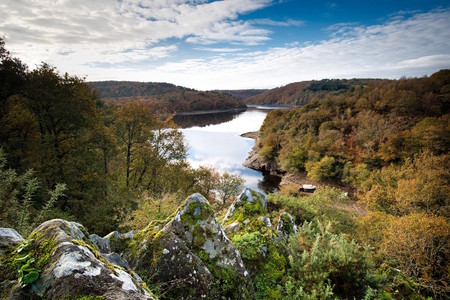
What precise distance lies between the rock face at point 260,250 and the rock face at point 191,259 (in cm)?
71

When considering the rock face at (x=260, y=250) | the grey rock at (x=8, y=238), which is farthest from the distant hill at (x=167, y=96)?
the grey rock at (x=8, y=238)

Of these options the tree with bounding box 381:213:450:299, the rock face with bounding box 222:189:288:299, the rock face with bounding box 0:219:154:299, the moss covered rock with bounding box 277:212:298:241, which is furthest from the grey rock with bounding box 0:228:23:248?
the tree with bounding box 381:213:450:299

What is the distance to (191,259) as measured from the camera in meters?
4.73

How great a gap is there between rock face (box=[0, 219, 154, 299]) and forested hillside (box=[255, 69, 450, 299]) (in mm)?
6559

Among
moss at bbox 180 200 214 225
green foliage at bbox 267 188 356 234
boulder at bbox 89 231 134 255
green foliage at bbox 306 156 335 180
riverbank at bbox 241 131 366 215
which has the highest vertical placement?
moss at bbox 180 200 214 225

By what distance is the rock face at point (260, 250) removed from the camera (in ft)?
18.3

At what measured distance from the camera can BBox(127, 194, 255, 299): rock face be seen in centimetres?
446

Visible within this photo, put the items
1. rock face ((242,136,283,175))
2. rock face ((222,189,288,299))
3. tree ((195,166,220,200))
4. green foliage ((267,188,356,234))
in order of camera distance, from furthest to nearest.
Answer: rock face ((242,136,283,175))
tree ((195,166,220,200))
green foliage ((267,188,356,234))
rock face ((222,189,288,299))

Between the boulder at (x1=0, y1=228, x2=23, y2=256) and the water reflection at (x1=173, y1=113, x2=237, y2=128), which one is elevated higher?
the boulder at (x1=0, y1=228, x2=23, y2=256)

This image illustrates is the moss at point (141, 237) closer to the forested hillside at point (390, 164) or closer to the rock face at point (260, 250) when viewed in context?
the rock face at point (260, 250)

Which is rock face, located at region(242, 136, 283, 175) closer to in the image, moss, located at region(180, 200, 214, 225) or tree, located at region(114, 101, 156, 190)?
A: tree, located at region(114, 101, 156, 190)

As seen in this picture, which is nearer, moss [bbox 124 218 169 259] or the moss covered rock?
moss [bbox 124 218 169 259]

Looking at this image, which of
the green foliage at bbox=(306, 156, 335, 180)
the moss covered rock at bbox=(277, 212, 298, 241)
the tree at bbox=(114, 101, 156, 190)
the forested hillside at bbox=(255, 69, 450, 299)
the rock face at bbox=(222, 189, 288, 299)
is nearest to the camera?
the rock face at bbox=(222, 189, 288, 299)

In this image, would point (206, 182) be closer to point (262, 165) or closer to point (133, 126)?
point (133, 126)
